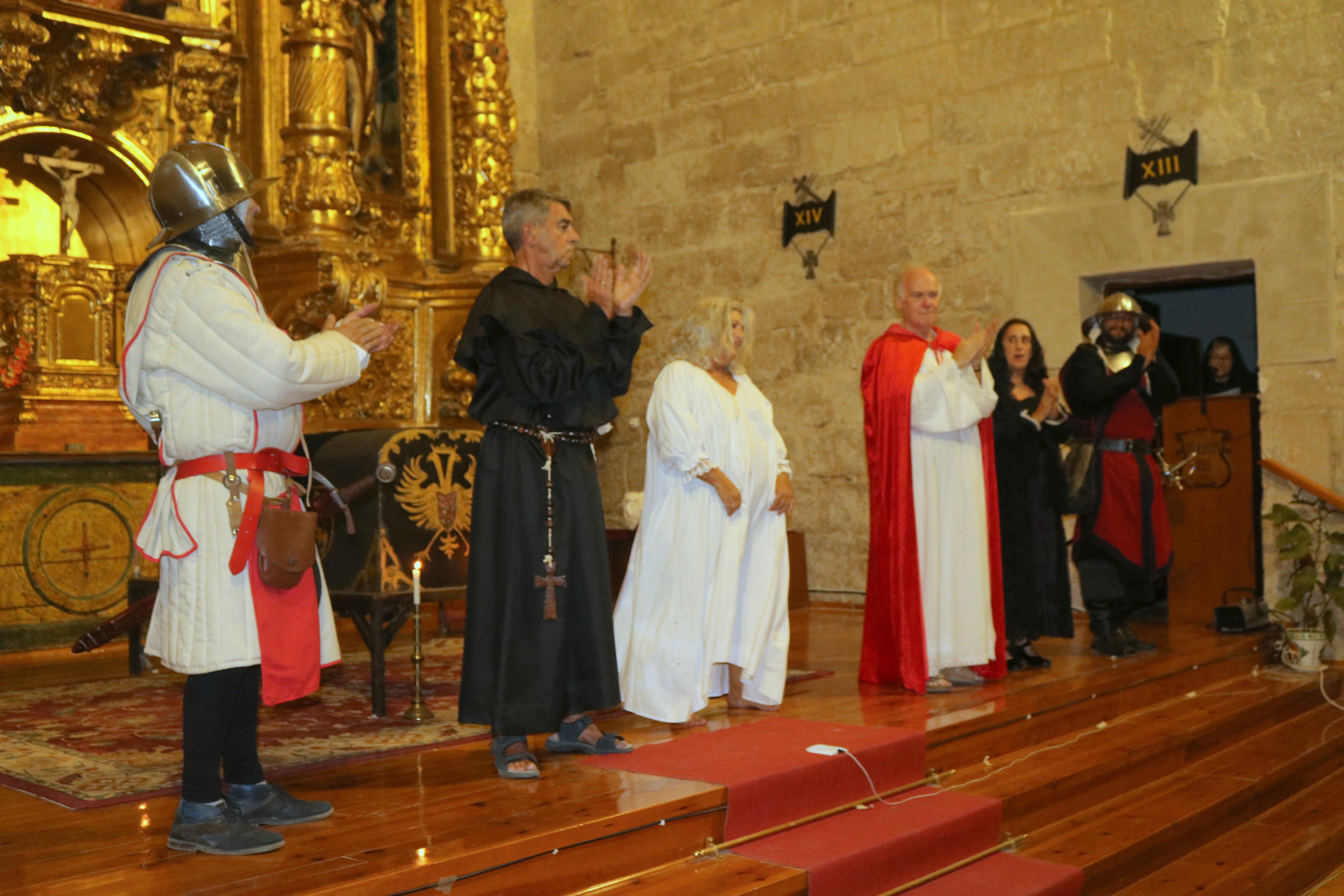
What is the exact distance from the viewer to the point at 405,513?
508cm

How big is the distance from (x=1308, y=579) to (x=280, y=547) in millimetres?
5243

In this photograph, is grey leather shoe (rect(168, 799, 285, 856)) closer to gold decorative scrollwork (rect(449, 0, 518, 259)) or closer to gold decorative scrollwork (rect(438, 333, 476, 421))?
gold decorative scrollwork (rect(438, 333, 476, 421))

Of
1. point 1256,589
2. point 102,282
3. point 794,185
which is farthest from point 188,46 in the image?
point 1256,589

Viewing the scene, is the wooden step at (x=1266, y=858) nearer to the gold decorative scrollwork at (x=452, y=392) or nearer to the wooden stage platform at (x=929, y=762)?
the wooden stage platform at (x=929, y=762)

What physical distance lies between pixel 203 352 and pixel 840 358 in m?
6.17

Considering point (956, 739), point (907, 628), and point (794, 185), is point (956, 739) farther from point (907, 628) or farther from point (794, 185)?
point (794, 185)

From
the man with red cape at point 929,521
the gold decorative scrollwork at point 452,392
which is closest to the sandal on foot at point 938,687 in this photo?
the man with red cape at point 929,521

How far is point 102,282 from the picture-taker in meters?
7.26

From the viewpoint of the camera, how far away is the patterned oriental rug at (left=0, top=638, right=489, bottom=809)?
12.3 ft

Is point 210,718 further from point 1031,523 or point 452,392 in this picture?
point 452,392

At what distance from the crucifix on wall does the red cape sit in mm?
4724

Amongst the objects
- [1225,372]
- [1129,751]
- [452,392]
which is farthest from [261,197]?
[1225,372]

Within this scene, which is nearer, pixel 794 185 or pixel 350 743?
pixel 350 743

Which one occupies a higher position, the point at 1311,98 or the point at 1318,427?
the point at 1311,98
